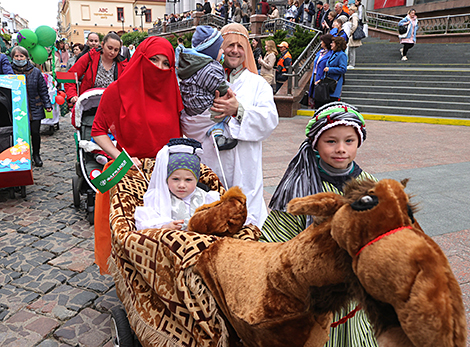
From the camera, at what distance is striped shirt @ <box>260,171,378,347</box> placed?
1.87m

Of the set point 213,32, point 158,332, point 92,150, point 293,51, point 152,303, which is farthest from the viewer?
point 293,51

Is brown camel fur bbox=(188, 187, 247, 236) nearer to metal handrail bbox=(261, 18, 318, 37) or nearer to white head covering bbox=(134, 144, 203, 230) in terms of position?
white head covering bbox=(134, 144, 203, 230)

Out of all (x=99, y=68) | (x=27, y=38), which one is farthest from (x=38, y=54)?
(x=99, y=68)

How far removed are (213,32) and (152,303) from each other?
6.29ft

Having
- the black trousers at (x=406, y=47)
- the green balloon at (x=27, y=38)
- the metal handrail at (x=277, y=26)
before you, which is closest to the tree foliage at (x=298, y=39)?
the metal handrail at (x=277, y=26)

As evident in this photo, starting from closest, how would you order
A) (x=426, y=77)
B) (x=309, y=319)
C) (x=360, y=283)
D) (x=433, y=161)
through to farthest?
1. (x=360, y=283)
2. (x=309, y=319)
3. (x=433, y=161)
4. (x=426, y=77)

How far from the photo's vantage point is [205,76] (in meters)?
2.72

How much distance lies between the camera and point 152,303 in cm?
200

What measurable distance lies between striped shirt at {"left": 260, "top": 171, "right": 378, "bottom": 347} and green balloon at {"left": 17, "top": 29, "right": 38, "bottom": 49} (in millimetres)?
8650

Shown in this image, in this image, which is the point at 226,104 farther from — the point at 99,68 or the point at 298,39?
the point at 298,39

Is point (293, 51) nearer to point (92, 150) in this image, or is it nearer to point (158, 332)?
point (92, 150)

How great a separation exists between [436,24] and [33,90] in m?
20.1

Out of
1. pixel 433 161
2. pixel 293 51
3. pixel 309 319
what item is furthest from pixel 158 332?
pixel 293 51

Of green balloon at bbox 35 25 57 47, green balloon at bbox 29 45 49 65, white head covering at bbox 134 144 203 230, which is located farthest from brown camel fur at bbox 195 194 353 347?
green balloon at bbox 35 25 57 47
